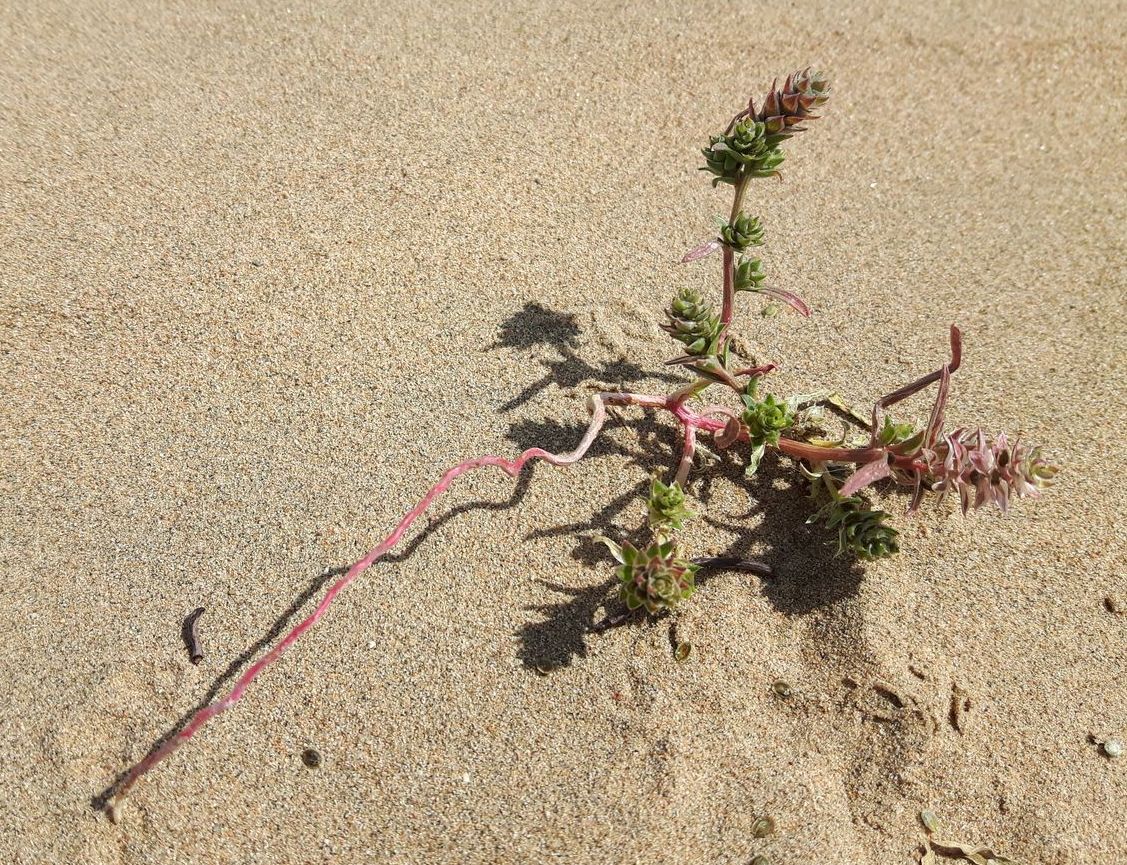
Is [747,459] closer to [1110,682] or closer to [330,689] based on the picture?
[1110,682]

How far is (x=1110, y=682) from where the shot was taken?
6.15 feet

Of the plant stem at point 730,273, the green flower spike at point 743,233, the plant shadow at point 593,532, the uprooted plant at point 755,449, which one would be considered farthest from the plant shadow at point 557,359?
the green flower spike at point 743,233

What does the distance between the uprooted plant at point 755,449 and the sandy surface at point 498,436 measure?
0.28 feet

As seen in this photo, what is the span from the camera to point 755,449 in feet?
6.38

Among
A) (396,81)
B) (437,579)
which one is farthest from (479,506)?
(396,81)

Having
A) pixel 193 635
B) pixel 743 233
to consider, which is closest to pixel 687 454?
pixel 743 233

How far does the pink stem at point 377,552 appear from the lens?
1.66 meters

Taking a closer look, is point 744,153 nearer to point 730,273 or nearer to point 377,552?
point 730,273

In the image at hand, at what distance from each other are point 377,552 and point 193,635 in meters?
0.41

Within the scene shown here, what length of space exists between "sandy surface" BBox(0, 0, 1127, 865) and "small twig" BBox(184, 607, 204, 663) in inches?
0.8

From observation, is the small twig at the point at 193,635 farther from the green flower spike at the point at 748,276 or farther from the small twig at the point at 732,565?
the green flower spike at the point at 748,276

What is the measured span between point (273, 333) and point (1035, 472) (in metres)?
1.68

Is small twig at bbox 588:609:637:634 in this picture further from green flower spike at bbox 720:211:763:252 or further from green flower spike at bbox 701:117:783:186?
green flower spike at bbox 701:117:783:186

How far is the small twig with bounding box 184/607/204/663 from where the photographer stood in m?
1.78
